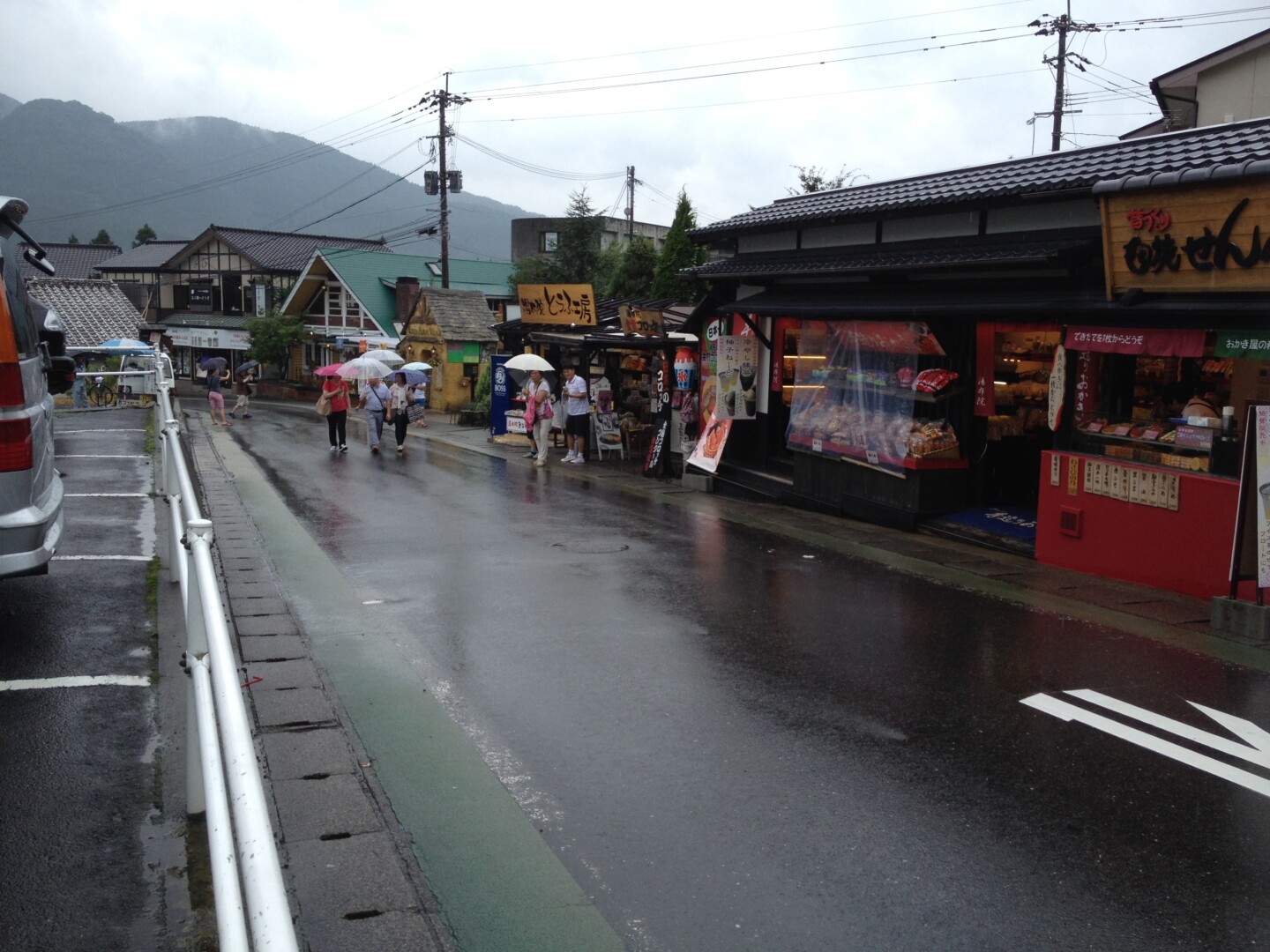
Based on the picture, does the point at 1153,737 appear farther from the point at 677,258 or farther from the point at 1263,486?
the point at 677,258

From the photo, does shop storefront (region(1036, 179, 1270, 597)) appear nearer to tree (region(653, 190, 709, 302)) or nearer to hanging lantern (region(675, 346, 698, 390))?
hanging lantern (region(675, 346, 698, 390))

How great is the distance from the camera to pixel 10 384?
580 cm

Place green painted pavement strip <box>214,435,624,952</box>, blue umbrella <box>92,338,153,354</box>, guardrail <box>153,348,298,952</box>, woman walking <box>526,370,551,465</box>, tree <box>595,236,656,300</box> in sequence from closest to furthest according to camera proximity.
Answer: guardrail <box>153,348,298,952</box>
green painted pavement strip <box>214,435,624,952</box>
blue umbrella <box>92,338,153,354</box>
woman walking <box>526,370,551,465</box>
tree <box>595,236,656,300</box>

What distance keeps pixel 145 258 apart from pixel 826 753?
64.2m

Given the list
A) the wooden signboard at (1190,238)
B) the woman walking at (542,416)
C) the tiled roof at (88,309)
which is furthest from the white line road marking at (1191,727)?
the tiled roof at (88,309)

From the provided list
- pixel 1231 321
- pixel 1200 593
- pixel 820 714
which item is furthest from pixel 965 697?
pixel 1231 321

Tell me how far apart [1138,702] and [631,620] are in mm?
3806

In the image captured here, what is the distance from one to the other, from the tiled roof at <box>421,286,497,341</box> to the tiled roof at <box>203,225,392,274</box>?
1916 centimetres

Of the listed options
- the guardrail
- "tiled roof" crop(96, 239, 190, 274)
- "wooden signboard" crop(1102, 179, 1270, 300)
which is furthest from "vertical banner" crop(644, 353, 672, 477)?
"tiled roof" crop(96, 239, 190, 274)

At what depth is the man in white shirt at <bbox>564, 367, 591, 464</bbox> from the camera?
21438mm

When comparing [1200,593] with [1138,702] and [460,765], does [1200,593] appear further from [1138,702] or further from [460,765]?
[460,765]

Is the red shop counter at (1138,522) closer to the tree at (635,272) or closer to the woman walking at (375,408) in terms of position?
the woman walking at (375,408)

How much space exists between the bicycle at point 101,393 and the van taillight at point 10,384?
2902cm

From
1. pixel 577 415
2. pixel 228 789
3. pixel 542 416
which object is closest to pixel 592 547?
pixel 542 416
